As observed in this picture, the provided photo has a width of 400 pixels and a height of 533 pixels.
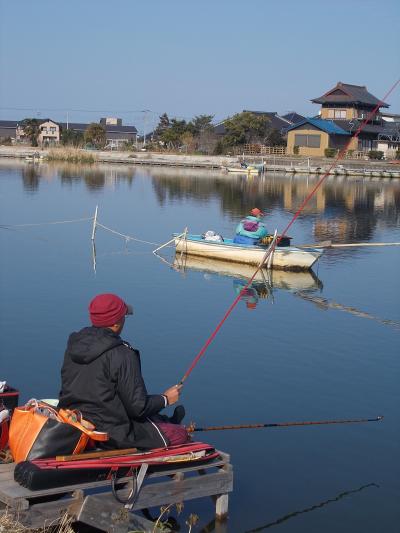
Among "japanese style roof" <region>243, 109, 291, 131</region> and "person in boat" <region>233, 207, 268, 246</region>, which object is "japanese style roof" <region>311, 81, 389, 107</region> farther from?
"person in boat" <region>233, 207, 268, 246</region>

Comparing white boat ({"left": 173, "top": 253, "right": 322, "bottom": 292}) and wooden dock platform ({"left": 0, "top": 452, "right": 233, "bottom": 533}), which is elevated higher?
wooden dock platform ({"left": 0, "top": 452, "right": 233, "bottom": 533})

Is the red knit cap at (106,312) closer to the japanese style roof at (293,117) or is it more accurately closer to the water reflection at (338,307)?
the water reflection at (338,307)

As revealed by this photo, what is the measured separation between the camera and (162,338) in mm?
12633

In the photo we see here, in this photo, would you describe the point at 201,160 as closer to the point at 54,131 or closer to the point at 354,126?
the point at 354,126

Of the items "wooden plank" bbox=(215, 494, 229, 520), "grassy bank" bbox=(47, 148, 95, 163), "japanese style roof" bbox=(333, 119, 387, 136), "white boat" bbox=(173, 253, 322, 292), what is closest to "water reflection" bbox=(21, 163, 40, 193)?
"grassy bank" bbox=(47, 148, 95, 163)

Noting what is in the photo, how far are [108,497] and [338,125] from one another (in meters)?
75.4

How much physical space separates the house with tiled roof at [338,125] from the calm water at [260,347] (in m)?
46.9

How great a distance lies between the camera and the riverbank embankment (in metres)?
71.0

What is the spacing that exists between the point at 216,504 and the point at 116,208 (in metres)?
29.0

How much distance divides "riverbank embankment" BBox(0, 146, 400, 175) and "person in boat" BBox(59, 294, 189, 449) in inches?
2527

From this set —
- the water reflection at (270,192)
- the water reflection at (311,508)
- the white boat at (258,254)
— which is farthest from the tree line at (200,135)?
the water reflection at (311,508)

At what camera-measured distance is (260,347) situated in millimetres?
12570

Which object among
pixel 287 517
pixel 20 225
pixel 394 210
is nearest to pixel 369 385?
pixel 287 517

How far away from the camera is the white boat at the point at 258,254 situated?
19.8 m
